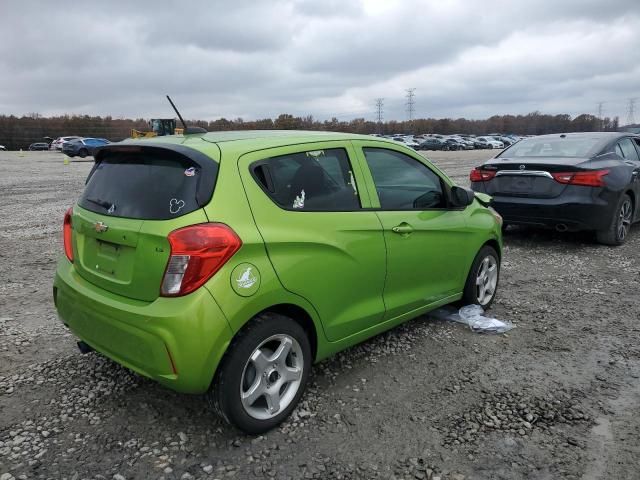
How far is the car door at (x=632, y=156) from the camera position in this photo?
7367mm

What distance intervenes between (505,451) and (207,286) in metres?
1.81

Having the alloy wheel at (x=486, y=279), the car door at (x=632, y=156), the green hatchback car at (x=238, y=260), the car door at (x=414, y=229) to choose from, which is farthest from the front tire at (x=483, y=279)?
the car door at (x=632, y=156)

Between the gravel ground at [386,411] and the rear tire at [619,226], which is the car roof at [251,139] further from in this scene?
the rear tire at [619,226]

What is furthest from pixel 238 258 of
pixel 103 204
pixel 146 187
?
pixel 103 204

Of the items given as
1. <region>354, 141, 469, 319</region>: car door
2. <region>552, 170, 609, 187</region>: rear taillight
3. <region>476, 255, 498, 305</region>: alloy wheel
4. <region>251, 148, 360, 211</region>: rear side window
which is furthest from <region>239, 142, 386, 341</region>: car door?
<region>552, 170, 609, 187</region>: rear taillight

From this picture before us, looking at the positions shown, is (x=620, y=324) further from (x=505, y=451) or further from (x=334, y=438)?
(x=334, y=438)

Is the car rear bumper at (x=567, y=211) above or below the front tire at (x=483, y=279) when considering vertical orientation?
above

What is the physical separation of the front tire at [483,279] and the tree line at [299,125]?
1428 inches

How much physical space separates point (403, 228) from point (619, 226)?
201 inches

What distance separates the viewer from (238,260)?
101 inches

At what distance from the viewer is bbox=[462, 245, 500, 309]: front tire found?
451 cm

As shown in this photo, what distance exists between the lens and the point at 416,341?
4.11 meters

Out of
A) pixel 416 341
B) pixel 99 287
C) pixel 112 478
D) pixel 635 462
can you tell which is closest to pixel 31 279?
pixel 99 287

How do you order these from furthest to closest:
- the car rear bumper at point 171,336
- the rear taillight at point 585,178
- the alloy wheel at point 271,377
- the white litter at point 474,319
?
the rear taillight at point 585,178 < the white litter at point 474,319 < the alloy wheel at point 271,377 < the car rear bumper at point 171,336
